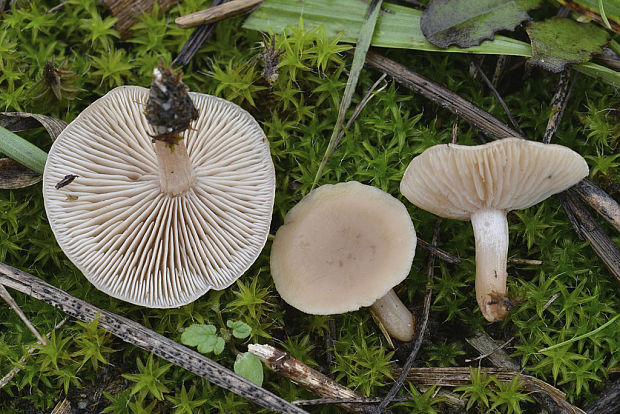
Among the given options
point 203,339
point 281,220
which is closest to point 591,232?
point 281,220

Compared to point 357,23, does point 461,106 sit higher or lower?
lower

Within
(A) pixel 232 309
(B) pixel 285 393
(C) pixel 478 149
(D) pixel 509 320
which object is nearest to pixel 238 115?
(A) pixel 232 309

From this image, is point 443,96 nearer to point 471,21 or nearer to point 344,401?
point 471,21

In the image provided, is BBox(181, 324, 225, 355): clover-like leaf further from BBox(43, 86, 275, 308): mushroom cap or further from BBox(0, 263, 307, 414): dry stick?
BBox(43, 86, 275, 308): mushroom cap

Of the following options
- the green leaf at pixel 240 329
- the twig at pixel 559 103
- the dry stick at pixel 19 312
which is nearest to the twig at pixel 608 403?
the twig at pixel 559 103

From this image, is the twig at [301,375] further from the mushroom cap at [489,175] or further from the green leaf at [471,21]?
the green leaf at [471,21]

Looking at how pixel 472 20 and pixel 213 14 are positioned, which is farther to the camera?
pixel 213 14
